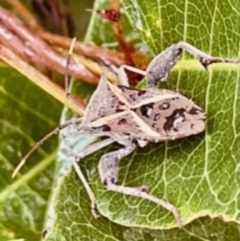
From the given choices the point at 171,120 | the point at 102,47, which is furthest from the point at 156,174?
the point at 102,47

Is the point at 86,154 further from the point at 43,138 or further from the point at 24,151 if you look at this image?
the point at 24,151

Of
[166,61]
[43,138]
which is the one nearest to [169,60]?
[166,61]

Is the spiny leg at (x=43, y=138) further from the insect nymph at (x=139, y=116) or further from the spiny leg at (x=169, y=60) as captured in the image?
the spiny leg at (x=169, y=60)

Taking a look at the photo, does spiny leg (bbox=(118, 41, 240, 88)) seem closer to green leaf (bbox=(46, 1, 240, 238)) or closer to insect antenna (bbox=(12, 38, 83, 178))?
green leaf (bbox=(46, 1, 240, 238))

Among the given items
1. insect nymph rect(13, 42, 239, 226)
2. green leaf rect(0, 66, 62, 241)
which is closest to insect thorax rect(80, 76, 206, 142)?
insect nymph rect(13, 42, 239, 226)

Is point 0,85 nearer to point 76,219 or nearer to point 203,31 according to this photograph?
point 76,219

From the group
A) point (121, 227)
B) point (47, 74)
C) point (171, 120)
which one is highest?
point (47, 74)
